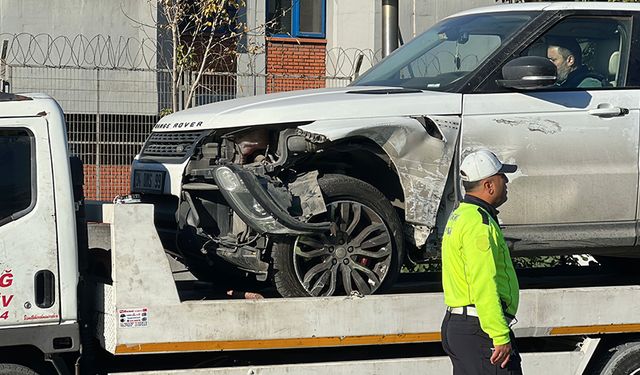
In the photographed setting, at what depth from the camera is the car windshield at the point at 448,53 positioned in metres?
6.84

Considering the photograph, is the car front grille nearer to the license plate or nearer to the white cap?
the license plate

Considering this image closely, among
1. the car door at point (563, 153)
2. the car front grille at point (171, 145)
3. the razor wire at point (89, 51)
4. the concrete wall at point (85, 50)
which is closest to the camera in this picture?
the car front grille at point (171, 145)

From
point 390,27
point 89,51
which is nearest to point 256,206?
point 390,27

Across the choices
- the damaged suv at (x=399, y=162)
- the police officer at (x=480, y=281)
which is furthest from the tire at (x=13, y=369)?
the police officer at (x=480, y=281)

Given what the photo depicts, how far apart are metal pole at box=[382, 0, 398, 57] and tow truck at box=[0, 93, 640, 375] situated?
35.1ft

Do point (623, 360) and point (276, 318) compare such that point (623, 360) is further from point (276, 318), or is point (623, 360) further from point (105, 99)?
point (105, 99)

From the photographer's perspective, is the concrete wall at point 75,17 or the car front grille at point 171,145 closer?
the car front grille at point 171,145

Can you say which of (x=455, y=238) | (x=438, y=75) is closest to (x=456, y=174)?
(x=438, y=75)

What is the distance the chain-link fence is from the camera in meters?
14.5

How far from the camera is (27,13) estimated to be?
54.9 ft

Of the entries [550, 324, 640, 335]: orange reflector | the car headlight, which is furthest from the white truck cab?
[550, 324, 640, 335]: orange reflector

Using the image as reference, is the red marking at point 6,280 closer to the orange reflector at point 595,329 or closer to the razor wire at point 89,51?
the orange reflector at point 595,329

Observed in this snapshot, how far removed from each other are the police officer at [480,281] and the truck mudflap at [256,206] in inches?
39.4

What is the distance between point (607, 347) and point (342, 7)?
45.4 feet
